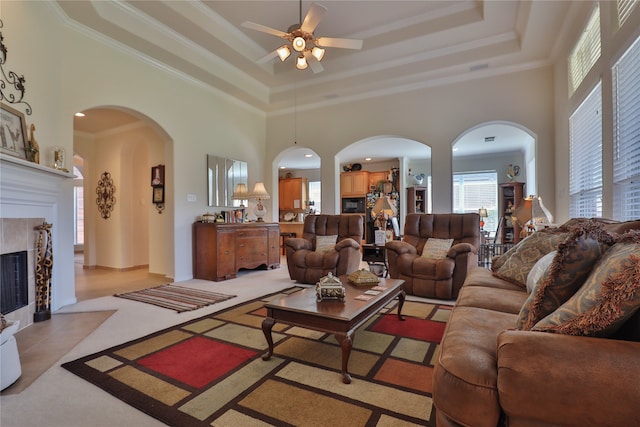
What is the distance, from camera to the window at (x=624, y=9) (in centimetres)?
224

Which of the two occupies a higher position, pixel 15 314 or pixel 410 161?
pixel 410 161

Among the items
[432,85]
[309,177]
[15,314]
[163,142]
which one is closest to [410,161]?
[309,177]

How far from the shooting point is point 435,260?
3.72m

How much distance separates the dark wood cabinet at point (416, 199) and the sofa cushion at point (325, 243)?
4656 mm

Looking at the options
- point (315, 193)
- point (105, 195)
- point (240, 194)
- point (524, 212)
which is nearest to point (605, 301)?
point (524, 212)

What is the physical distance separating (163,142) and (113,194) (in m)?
1.62

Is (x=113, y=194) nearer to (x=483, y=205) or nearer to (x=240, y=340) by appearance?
(x=240, y=340)

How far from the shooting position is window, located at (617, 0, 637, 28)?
224 cm

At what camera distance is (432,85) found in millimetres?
5082

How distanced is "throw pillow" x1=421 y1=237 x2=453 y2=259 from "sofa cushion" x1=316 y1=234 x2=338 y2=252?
1.27m

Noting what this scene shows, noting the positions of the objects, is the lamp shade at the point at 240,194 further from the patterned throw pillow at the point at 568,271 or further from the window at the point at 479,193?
the window at the point at 479,193

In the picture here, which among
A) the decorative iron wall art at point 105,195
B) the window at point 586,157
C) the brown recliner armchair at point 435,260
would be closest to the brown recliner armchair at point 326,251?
the brown recliner armchair at point 435,260

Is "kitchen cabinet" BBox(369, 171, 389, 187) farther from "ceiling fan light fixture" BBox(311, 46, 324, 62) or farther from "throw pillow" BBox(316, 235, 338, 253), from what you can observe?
"ceiling fan light fixture" BBox(311, 46, 324, 62)

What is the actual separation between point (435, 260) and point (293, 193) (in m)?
6.81
